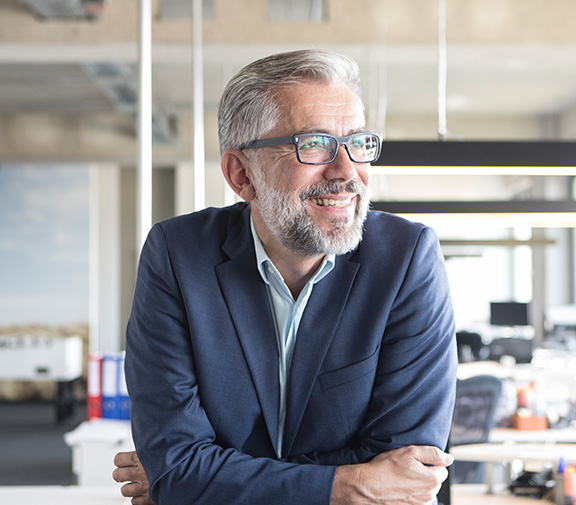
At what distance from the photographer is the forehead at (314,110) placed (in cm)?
145

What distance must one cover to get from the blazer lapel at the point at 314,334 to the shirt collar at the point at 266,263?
0.04 feet

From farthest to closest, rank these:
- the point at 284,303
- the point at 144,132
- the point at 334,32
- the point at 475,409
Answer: the point at 334,32
the point at 475,409
the point at 144,132
the point at 284,303

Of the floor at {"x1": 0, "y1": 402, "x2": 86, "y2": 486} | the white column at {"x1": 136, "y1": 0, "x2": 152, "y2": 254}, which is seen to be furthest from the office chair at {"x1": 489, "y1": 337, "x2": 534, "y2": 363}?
the white column at {"x1": 136, "y1": 0, "x2": 152, "y2": 254}

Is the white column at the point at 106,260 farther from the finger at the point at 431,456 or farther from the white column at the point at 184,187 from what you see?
the finger at the point at 431,456

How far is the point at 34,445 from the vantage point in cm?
789

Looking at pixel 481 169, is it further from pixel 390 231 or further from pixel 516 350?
pixel 516 350

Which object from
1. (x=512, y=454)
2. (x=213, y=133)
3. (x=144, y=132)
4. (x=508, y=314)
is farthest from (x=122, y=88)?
(x=512, y=454)

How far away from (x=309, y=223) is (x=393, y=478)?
53 cm

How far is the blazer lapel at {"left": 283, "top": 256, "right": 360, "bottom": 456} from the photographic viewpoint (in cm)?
148

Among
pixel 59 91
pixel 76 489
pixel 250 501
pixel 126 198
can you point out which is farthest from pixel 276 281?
pixel 126 198

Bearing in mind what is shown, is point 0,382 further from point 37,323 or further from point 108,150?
point 108,150

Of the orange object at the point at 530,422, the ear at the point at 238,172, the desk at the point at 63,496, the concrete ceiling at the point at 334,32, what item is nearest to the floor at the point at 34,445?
the concrete ceiling at the point at 334,32

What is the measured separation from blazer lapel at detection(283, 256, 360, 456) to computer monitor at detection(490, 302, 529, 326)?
900 cm

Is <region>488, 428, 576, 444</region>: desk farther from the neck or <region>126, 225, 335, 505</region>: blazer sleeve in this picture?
<region>126, 225, 335, 505</region>: blazer sleeve
